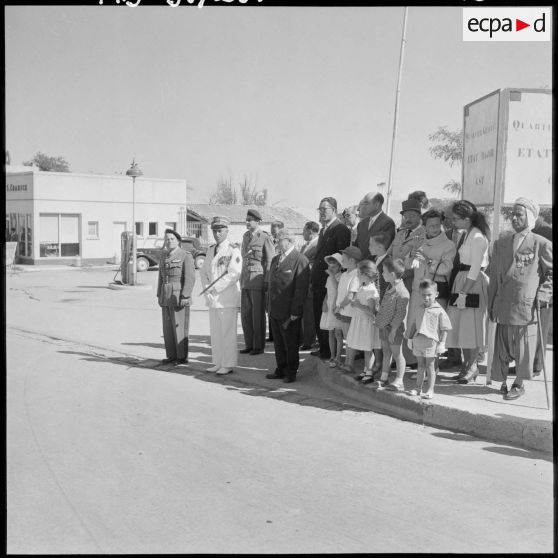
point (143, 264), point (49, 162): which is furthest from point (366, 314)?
point (49, 162)

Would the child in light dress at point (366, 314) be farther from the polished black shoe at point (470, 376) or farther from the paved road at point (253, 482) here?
the polished black shoe at point (470, 376)

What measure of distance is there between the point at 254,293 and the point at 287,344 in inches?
80.1

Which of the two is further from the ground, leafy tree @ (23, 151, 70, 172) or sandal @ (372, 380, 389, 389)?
leafy tree @ (23, 151, 70, 172)

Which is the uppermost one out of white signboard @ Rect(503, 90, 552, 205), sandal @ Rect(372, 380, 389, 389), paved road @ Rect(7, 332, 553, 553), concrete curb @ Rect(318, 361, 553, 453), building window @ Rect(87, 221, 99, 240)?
white signboard @ Rect(503, 90, 552, 205)

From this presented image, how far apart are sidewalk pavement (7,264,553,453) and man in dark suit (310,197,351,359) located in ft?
1.36

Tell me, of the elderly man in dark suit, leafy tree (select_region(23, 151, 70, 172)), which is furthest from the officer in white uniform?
leafy tree (select_region(23, 151, 70, 172))

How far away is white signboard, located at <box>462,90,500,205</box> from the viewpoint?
306 inches

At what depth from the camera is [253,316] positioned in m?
10.4

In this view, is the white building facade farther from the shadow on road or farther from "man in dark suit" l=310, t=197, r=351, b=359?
the shadow on road

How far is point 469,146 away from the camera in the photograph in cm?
→ 852

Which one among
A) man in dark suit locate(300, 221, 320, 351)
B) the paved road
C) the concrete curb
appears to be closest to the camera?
the paved road

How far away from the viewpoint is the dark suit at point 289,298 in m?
8.52

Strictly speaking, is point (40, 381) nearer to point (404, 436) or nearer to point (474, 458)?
point (404, 436)

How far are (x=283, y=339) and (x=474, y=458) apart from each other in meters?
3.37
